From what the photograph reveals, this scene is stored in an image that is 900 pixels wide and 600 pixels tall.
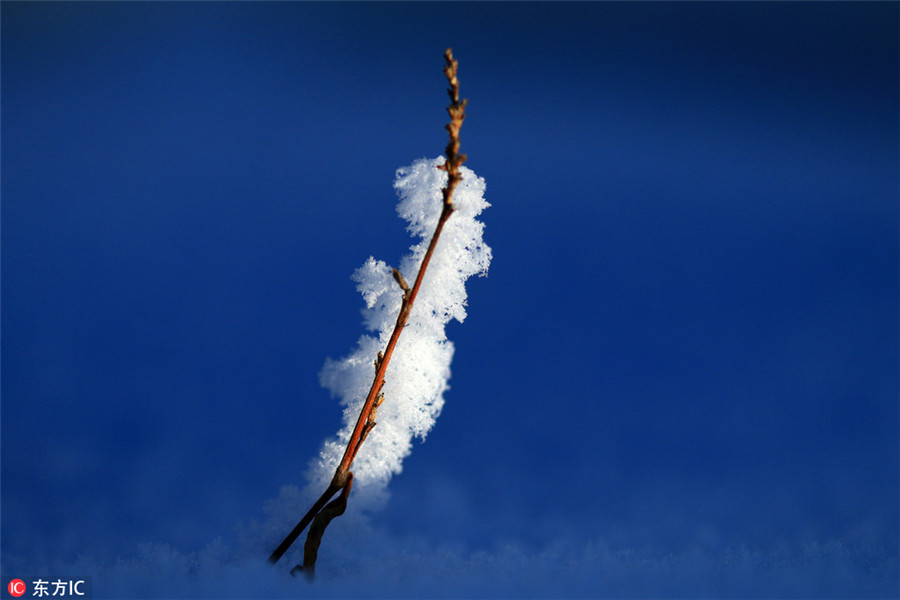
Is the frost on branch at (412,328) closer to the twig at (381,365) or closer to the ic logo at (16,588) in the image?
the twig at (381,365)

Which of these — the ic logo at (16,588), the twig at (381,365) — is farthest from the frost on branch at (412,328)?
the ic logo at (16,588)

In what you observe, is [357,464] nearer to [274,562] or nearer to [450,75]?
[274,562]

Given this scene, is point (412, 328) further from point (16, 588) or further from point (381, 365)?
point (16, 588)

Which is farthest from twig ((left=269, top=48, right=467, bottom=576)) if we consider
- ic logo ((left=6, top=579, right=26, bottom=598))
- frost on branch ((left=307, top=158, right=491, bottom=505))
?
ic logo ((left=6, top=579, right=26, bottom=598))

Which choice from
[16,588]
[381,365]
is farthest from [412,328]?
[16,588]

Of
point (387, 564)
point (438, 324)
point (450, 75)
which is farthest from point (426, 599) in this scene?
point (450, 75)

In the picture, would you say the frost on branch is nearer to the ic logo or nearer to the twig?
the twig
